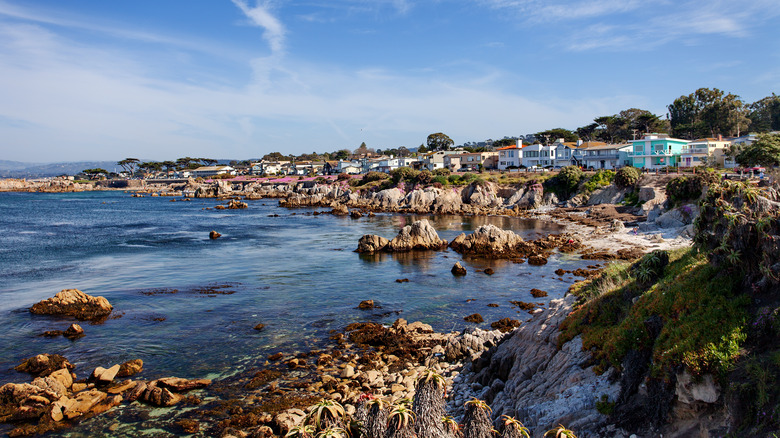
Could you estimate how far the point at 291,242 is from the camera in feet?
168

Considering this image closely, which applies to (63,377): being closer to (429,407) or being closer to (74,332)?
(74,332)

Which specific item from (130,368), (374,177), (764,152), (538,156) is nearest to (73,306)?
(130,368)

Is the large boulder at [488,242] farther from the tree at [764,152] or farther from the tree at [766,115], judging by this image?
the tree at [766,115]

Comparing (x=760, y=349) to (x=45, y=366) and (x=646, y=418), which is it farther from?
(x=45, y=366)

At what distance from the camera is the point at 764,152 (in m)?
50.5

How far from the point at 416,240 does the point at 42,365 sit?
31.0 meters

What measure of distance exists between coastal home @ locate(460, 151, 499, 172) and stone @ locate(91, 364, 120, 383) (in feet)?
356

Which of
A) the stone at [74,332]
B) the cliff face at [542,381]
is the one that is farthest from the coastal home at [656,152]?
the stone at [74,332]

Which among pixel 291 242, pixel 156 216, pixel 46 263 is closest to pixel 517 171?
pixel 291 242

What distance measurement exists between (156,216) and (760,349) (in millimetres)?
89341

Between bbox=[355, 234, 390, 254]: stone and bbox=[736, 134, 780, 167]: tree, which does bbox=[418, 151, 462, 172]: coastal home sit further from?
bbox=[355, 234, 390, 254]: stone

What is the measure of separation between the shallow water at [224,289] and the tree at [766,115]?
274 ft

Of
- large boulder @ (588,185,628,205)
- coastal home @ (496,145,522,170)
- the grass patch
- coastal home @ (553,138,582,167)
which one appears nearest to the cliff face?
the grass patch

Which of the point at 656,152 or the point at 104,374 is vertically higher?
the point at 656,152
